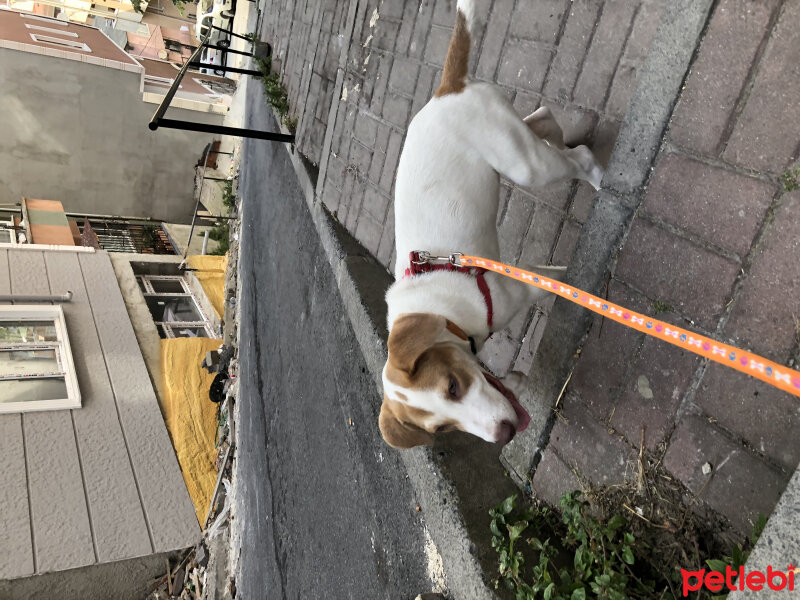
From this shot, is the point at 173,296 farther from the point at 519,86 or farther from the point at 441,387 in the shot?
the point at 441,387

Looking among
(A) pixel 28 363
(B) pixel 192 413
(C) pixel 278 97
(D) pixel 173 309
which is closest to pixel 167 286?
(D) pixel 173 309

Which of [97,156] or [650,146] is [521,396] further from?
[97,156]

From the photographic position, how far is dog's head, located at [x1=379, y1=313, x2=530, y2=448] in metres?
2.04

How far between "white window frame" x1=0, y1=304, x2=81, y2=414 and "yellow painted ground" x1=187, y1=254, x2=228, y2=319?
9.15 feet

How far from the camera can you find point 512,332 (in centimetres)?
309

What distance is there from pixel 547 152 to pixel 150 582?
5526mm

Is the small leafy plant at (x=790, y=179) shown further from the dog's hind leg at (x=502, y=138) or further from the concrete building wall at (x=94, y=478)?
the concrete building wall at (x=94, y=478)

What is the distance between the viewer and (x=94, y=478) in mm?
5500

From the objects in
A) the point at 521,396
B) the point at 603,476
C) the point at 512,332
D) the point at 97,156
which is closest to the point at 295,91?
the point at 512,332

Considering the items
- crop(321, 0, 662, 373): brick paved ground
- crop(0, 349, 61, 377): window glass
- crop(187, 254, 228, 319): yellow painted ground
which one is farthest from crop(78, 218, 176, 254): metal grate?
crop(321, 0, 662, 373): brick paved ground

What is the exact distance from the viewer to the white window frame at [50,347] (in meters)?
5.89

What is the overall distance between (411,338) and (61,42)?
18506mm

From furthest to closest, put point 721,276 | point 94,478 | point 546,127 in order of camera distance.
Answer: point 94,478, point 546,127, point 721,276

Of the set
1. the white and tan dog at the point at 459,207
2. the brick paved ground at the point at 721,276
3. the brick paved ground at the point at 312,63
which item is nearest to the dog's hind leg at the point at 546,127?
the white and tan dog at the point at 459,207
